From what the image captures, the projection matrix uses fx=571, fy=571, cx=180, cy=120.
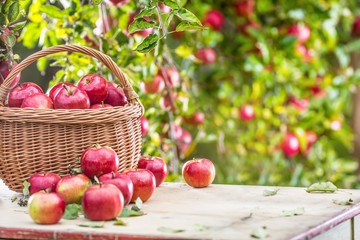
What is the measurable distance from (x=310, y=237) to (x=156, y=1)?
0.76 meters

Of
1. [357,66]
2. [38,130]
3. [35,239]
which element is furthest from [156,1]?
[357,66]

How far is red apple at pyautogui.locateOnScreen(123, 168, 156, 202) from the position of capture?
129 cm

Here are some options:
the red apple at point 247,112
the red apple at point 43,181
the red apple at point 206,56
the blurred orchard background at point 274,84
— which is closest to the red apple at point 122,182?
the red apple at point 43,181

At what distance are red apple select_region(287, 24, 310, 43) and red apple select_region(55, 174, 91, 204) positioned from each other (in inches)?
74.4

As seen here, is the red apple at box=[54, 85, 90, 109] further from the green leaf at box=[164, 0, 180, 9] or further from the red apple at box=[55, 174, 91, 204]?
the green leaf at box=[164, 0, 180, 9]

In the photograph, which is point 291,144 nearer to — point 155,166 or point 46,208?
point 155,166

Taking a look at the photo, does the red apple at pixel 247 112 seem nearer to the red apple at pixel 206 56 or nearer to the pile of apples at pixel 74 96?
the red apple at pixel 206 56

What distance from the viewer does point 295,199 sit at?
135 centimetres

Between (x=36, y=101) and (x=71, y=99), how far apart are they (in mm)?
83

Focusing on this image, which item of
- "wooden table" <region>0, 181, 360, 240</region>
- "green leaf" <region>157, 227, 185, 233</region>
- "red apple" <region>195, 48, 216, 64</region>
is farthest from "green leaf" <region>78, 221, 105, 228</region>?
"red apple" <region>195, 48, 216, 64</region>

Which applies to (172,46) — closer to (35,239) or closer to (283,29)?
(283,29)

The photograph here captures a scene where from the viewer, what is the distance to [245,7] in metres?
2.94

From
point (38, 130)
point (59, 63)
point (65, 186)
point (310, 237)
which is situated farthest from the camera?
point (59, 63)

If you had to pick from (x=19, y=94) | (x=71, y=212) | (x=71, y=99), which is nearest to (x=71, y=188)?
(x=71, y=212)
